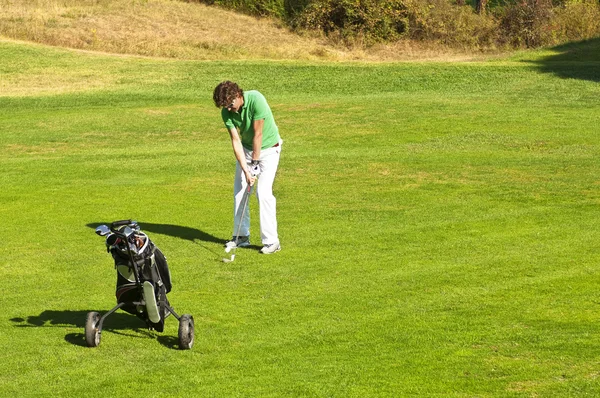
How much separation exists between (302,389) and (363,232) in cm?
586

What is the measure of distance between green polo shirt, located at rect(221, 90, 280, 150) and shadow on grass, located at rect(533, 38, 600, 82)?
20142 millimetres

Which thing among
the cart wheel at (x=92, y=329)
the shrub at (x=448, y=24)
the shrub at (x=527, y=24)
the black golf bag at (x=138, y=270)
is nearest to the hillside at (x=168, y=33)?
the shrub at (x=448, y=24)

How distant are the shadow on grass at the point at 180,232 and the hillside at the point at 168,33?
24.7 meters

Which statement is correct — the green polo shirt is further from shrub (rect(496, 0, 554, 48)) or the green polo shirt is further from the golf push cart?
A: shrub (rect(496, 0, 554, 48))

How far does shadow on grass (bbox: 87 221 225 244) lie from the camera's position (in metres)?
13.4

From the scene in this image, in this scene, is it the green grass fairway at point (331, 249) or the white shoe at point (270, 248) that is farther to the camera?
the white shoe at point (270, 248)

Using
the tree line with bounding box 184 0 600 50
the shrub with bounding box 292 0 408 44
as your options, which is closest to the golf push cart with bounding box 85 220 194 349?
the tree line with bounding box 184 0 600 50

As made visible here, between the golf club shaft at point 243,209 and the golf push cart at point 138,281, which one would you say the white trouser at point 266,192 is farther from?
the golf push cart at point 138,281

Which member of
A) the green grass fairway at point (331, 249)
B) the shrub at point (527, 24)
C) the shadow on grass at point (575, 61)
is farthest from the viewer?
the shrub at point (527, 24)

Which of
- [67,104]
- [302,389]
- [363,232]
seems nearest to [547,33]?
[67,104]

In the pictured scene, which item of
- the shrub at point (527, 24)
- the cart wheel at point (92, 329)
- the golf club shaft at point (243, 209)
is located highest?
the shrub at point (527, 24)

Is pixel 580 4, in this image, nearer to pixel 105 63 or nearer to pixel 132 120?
pixel 105 63

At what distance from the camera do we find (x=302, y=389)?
26.1 feet

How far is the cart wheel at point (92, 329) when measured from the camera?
29.0 ft
